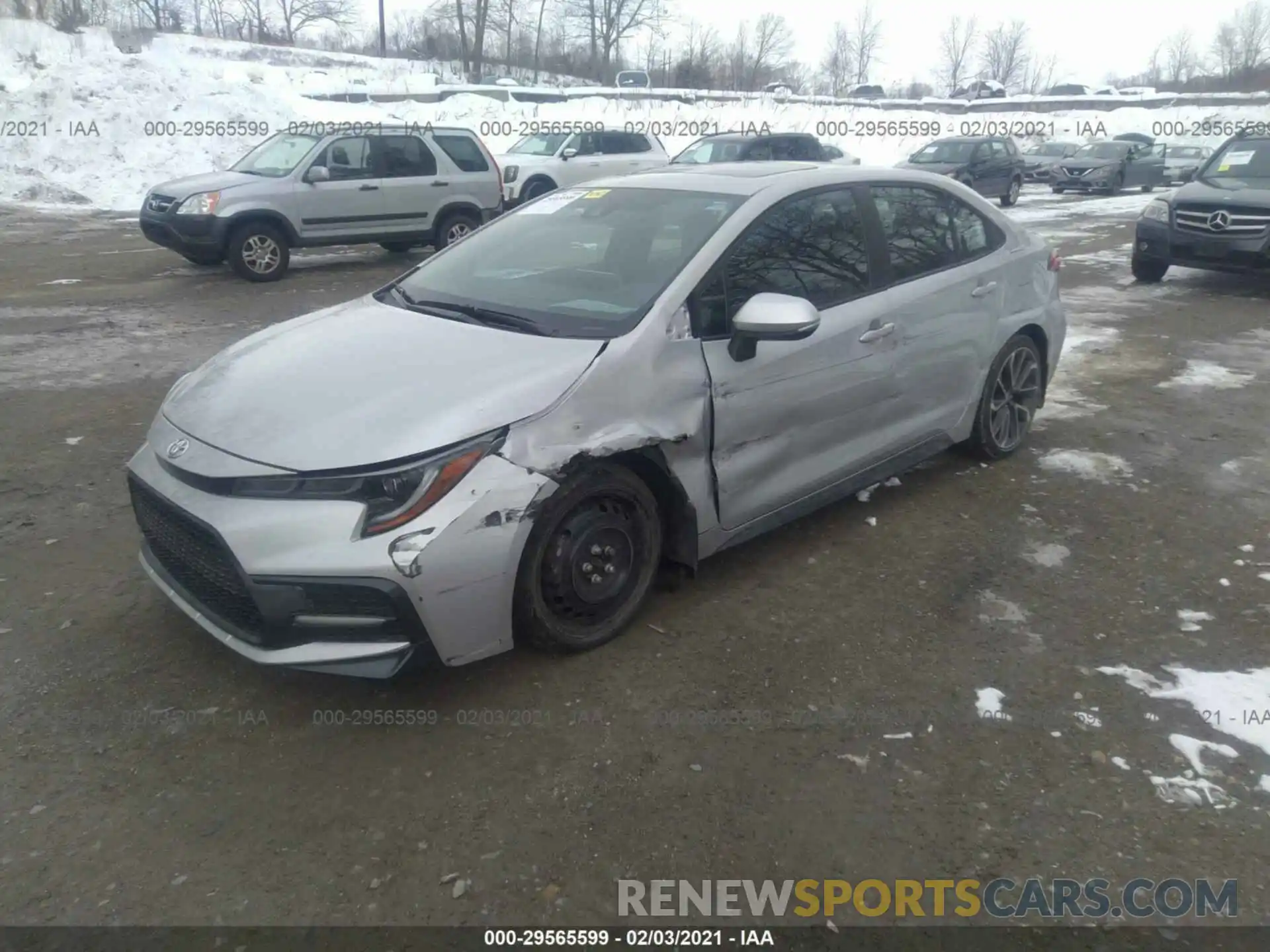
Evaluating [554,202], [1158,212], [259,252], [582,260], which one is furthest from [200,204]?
[1158,212]

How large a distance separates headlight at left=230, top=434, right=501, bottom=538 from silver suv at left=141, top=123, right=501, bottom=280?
8.17 m

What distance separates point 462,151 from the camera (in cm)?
1291

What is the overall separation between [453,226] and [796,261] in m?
9.69

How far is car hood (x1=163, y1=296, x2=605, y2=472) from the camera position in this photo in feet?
9.53

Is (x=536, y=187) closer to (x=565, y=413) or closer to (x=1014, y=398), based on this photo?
(x=1014, y=398)

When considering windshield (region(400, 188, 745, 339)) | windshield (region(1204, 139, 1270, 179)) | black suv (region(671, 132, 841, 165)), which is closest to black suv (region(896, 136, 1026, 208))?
black suv (region(671, 132, 841, 165))

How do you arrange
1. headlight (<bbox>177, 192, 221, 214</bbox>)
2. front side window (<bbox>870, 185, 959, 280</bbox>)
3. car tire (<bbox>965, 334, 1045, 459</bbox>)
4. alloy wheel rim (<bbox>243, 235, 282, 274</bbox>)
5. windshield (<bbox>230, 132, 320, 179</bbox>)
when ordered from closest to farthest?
front side window (<bbox>870, 185, 959, 280</bbox>) < car tire (<bbox>965, 334, 1045, 459</bbox>) < headlight (<bbox>177, 192, 221, 214</bbox>) < alloy wheel rim (<bbox>243, 235, 282, 274</bbox>) < windshield (<bbox>230, 132, 320, 179</bbox>)

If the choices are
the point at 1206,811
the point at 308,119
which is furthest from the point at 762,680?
the point at 308,119

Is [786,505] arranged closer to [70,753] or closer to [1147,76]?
[70,753]

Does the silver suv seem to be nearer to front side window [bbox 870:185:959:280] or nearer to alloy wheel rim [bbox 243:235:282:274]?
alloy wheel rim [bbox 243:235:282:274]

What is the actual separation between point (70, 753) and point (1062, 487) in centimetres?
453

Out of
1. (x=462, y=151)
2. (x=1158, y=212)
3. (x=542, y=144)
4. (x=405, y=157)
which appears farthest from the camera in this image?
(x=542, y=144)

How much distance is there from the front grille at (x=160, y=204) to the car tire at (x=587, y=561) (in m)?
9.62

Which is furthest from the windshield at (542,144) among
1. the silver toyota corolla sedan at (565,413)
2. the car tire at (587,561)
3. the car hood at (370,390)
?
the car tire at (587,561)
